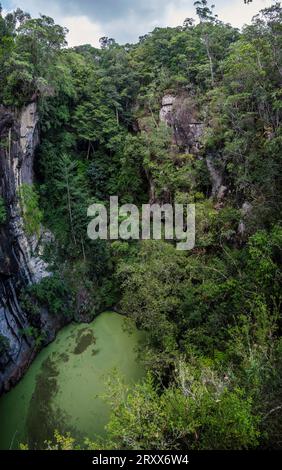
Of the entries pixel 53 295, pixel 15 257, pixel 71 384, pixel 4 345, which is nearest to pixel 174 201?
pixel 53 295

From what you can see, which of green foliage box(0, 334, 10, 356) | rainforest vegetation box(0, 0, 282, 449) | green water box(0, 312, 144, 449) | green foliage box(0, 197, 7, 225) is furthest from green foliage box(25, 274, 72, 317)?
green foliage box(0, 197, 7, 225)

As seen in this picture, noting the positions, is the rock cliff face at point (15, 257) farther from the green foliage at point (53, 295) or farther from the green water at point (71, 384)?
the green water at point (71, 384)

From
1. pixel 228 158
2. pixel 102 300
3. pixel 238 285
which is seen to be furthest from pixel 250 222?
pixel 102 300

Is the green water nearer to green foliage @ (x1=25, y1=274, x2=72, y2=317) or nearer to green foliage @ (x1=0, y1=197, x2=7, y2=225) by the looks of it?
green foliage @ (x1=25, y1=274, x2=72, y2=317)

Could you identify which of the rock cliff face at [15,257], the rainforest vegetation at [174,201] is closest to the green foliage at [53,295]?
the rainforest vegetation at [174,201]

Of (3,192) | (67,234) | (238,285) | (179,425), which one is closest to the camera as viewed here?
(179,425)

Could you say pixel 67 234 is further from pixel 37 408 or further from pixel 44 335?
pixel 37 408
